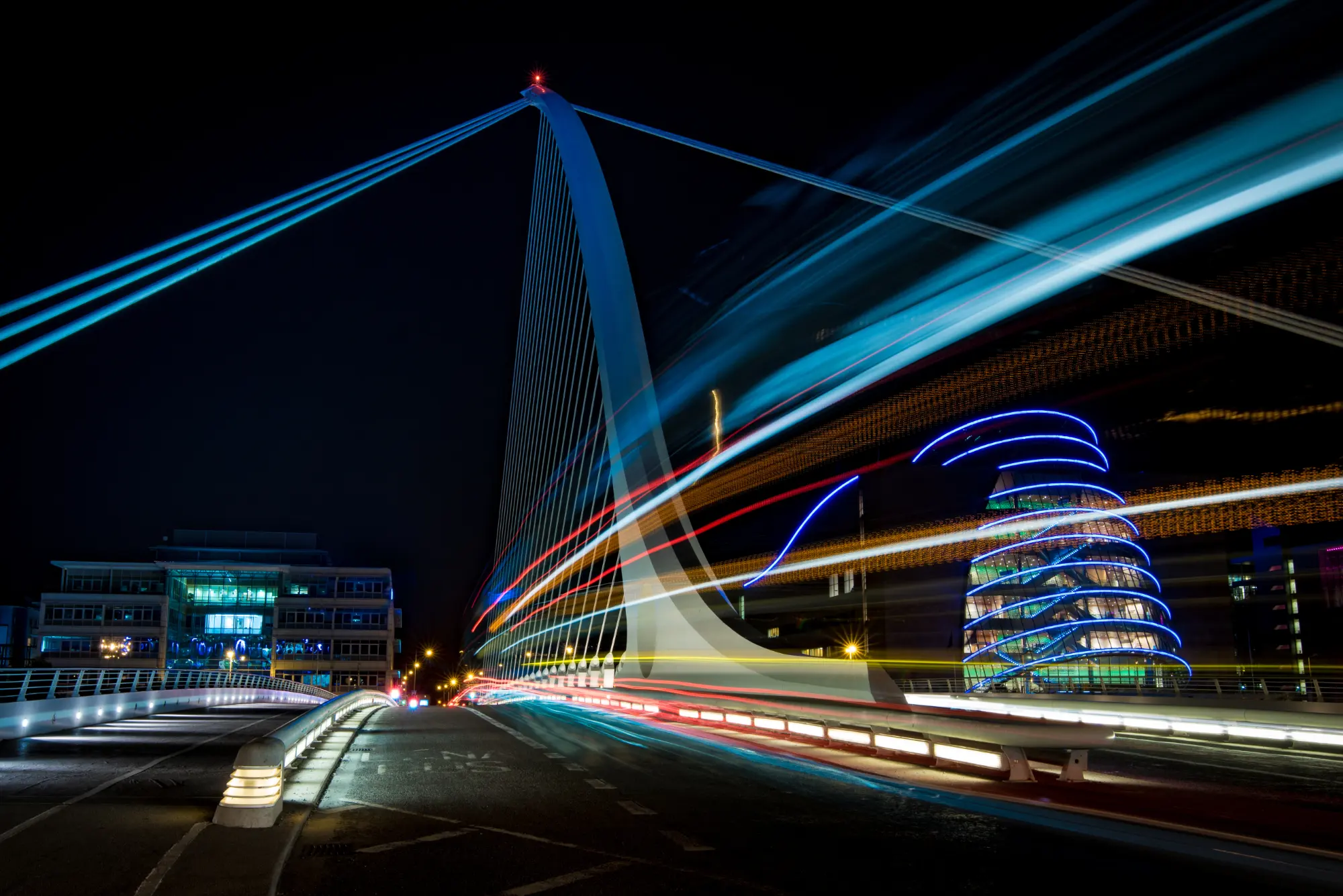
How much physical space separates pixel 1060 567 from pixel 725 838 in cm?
7166

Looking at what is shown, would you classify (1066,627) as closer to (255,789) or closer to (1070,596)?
(1070,596)

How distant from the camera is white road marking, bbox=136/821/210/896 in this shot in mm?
6848

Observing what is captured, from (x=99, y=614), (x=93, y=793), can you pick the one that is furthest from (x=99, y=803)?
(x=99, y=614)

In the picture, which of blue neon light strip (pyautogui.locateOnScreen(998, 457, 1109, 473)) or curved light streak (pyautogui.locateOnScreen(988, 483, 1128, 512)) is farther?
curved light streak (pyautogui.locateOnScreen(988, 483, 1128, 512))

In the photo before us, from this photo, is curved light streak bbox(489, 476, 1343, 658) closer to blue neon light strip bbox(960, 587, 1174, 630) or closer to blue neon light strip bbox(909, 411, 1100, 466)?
blue neon light strip bbox(960, 587, 1174, 630)

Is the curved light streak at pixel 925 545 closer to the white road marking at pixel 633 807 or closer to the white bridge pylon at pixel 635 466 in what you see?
the white bridge pylon at pixel 635 466

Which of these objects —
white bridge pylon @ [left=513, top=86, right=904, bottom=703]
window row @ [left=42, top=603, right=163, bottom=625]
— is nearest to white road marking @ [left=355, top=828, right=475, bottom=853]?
white bridge pylon @ [left=513, top=86, right=904, bottom=703]

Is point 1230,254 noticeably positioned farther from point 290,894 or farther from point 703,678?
point 290,894

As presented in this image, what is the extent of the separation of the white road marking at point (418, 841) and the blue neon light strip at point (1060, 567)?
67432 mm

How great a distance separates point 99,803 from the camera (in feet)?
35.2

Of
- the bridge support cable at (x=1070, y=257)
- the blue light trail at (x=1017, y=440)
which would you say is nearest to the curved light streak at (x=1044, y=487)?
the blue light trail at (x=1017, y=440)

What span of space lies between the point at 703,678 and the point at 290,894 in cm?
2552

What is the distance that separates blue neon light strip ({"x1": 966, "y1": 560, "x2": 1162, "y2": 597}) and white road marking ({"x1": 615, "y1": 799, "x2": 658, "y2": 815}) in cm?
6493

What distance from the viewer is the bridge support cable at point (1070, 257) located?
1894 cm
